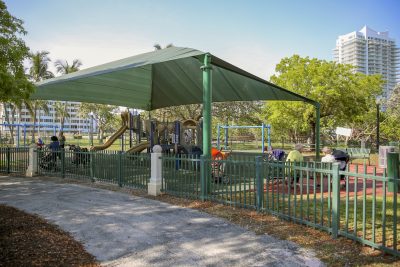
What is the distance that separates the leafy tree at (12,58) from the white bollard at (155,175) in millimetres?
4028

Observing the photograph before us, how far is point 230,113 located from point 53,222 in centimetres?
3068

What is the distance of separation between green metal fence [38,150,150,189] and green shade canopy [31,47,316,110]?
101 inches

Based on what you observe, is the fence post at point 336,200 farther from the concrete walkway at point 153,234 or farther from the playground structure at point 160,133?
the playground structure at point 160,133

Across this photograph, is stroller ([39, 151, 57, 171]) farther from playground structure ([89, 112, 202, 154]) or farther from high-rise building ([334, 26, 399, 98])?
high-rise building ([334, 26, 399, 98])

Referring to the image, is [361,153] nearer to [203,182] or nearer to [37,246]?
[203,182]

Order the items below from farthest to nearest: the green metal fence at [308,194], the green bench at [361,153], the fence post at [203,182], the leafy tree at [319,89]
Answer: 1. the leafy tree at [319,89]
2. the green bench at [361,153]
3. the fence post at [203,182]
4. the green metal fence at [308,194]

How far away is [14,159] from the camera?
42.9 ft

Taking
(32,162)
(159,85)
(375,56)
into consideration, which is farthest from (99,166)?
(375,56)

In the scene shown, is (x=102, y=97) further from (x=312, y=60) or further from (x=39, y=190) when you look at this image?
(x=312, y=60)

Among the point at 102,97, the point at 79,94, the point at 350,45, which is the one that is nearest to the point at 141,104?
the point at 102,97

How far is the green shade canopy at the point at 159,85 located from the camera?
11805 millimetres

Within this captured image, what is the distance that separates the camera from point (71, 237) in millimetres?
5027

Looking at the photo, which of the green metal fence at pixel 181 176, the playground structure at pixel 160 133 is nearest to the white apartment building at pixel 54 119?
the playground structure at pixel 160 133

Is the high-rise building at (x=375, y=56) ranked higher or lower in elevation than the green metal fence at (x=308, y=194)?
higher
